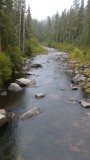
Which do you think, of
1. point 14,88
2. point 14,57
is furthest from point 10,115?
point 14,57

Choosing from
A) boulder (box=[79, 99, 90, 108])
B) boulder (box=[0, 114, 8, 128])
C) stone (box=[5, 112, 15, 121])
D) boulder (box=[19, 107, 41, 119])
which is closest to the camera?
boulder (box=[0, 114, 8, 128])

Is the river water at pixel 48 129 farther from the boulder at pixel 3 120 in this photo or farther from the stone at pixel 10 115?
the stone at pixel 10 115

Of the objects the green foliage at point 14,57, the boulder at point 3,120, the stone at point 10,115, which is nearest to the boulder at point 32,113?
the stone at point 10,115

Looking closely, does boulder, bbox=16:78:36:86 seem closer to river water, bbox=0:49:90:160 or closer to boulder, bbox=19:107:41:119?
river water, bbox=0:49:90:160

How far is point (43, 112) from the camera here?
19.4 meters

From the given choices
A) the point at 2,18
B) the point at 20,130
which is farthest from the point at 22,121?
the point at 2,18

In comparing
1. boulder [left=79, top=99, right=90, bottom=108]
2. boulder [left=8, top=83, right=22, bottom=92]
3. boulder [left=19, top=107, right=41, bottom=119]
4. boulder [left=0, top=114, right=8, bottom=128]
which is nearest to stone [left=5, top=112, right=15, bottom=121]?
boulder [left=19, top=107, right=41, bottom=119]

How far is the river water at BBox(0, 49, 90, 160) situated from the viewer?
13.5 metres

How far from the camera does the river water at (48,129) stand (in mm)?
13461

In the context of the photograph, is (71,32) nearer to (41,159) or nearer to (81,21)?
(81,21)

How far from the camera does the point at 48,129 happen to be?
643 inches

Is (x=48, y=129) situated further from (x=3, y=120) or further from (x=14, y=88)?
(x=14, y=88)

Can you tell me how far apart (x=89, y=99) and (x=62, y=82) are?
7.39m

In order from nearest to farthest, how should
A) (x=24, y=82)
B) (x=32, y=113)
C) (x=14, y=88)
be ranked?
(x=32, y=113)
(x=14, y=88)
(x=24, y=82)
